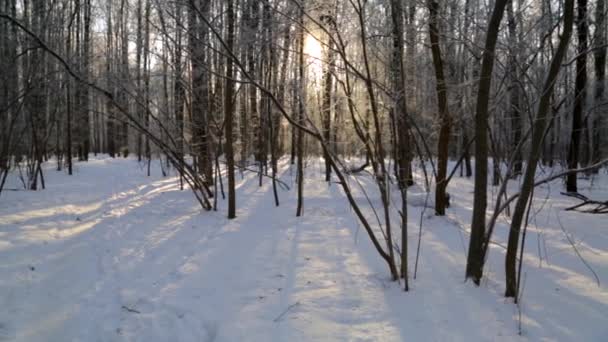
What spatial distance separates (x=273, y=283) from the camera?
11.4 feet

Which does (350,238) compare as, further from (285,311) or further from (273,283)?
(285,311)

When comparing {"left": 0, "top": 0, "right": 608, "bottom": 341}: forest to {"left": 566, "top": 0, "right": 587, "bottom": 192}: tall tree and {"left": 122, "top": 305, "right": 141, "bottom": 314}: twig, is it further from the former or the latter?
{"left": 566, "top": 0, "right": 587, "bottom": 192}: tall tree

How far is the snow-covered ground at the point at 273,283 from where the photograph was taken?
2.62 metres

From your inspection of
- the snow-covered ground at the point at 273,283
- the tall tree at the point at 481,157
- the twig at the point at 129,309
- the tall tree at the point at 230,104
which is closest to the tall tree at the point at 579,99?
the snow-covered ground at the point at 273,283

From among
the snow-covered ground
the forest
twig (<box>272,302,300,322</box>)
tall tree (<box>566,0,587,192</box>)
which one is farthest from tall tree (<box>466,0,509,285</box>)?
tall tree (<box>566,0,587,192</box>)

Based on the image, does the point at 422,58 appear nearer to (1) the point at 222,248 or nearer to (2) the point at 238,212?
(2) the point at 238,212

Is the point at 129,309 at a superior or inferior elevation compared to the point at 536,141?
inferior

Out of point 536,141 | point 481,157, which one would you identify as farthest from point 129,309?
point 536,141

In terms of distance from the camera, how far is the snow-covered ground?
103 inches

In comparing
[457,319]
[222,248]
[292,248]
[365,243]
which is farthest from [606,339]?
[222,248]

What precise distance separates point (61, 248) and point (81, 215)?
229 centimetres

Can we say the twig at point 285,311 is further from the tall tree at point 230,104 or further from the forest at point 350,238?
the tall tree at point 230,104

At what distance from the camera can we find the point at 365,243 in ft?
15.7

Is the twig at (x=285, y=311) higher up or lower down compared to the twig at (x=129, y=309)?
higher up
